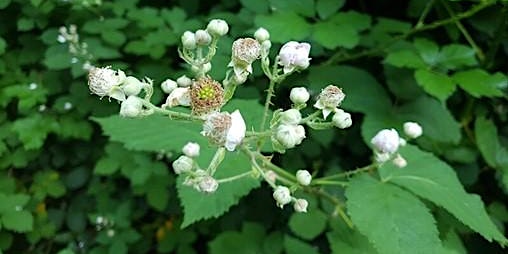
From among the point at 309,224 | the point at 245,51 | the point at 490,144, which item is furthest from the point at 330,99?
the point at 490,144

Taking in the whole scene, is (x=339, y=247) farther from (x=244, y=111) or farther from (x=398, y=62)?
(x=398, y=62)

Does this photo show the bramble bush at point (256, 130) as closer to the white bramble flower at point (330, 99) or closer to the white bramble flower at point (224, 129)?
the white bramble flower at point (330, 99)

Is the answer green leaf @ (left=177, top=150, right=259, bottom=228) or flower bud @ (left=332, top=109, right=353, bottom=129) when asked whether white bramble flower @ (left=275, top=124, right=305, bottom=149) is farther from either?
green leaf @ (left=177, top=150, right=259, bottom=228)

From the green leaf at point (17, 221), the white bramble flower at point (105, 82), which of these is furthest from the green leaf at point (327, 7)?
the green leaf at point (17, 221)

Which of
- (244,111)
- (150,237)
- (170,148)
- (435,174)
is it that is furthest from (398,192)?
(150,237)

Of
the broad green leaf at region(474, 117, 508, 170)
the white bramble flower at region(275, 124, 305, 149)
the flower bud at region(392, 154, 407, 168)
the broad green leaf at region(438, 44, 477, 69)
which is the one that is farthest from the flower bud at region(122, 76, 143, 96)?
the broad green leaf at region(474, 117, 508, 170)

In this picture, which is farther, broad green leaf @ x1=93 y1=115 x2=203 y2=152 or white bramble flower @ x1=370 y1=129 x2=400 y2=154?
broad green leaf @ x1=93 y1=115 x2=203 y2=152
